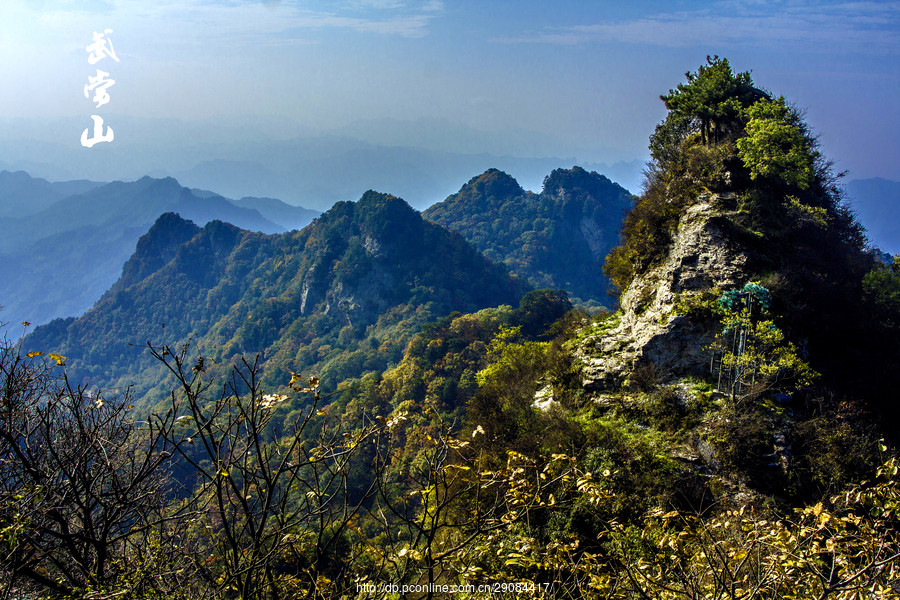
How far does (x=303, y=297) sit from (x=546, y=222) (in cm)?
7114

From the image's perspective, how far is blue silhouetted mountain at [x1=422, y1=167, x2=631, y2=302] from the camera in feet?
408

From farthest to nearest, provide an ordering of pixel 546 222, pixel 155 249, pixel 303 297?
pixel 155 249
pixel 546 222
pixel 303 297

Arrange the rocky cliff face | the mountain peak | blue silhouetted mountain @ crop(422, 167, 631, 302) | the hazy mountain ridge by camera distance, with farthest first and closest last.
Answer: the hazy mountain ridge < the mountain peak < blue silhouetted mountain @ crop(422, 167, 631, 302) < the rocky cliff face

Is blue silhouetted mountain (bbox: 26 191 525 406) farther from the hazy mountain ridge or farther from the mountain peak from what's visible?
the hazy mountain ridge

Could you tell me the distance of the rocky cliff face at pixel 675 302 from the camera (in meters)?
14.0

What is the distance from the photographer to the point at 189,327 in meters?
118

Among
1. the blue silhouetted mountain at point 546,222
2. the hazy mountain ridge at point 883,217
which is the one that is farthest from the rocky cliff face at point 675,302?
the hazy mountain ridge at point 883,217

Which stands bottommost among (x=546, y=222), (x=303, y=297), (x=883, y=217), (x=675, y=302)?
(x=303, y=297)

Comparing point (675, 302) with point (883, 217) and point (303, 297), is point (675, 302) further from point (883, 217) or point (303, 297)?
point (883, 217)

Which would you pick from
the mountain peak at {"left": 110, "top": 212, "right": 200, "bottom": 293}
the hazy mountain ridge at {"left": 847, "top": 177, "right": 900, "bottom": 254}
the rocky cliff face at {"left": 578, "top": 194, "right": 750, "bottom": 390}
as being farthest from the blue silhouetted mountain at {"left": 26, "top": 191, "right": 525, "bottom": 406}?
the hazy mountain ridge at {"left": 847, "top": 177, "right": 900, "bottom": 254}

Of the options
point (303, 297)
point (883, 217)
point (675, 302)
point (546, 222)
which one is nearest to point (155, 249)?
point (303, 297)

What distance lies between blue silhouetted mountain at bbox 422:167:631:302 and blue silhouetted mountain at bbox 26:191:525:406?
26109 mm

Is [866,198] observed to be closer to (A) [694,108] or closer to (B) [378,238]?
(B) [378,238]

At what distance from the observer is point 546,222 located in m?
131
